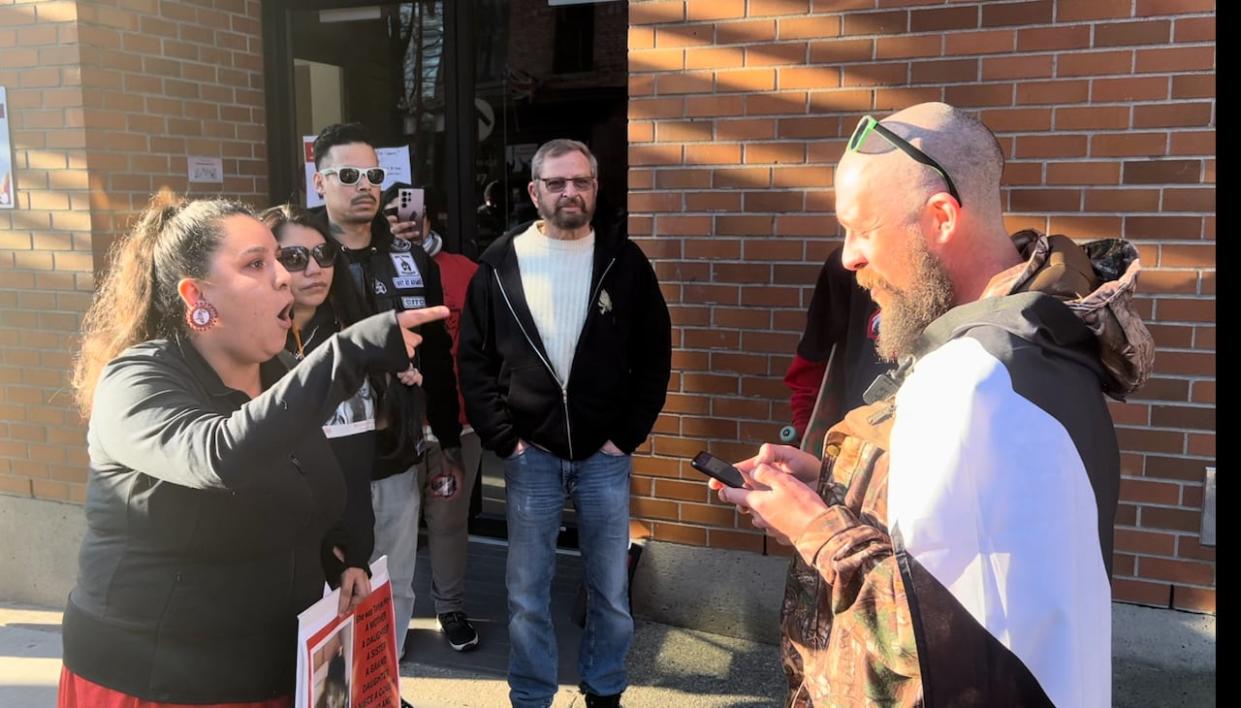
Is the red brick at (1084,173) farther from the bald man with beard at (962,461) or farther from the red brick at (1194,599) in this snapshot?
the bald man with beard at (962,461)

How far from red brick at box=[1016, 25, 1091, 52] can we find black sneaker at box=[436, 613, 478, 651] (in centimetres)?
330

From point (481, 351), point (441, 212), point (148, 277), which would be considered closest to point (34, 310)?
point (441, 212)

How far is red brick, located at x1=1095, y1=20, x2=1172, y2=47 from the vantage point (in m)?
3.16

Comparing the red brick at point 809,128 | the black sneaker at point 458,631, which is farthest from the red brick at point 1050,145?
the black sneaker at point 458,631

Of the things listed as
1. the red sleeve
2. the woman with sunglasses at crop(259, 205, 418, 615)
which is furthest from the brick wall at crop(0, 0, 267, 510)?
the red sleeve

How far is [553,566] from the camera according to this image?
3.42m

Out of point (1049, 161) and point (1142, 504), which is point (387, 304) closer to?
point (1049, 161)

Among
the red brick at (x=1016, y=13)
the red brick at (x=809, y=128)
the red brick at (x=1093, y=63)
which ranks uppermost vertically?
the red brick at (x=1016, y=13)

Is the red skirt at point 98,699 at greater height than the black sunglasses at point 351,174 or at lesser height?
lesser

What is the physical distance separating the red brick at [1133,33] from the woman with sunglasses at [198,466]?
9.16ft

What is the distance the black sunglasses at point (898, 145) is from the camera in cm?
154

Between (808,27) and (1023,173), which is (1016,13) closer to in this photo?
(1023,173)

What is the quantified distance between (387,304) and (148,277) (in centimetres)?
157
